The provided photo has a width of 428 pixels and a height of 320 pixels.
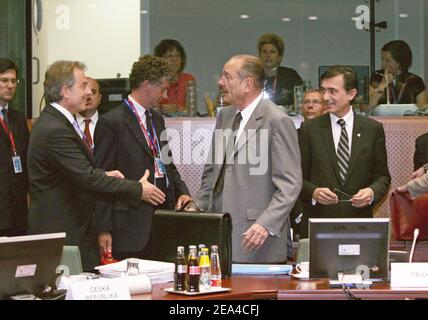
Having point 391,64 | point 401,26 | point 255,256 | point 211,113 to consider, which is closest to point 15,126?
point 211,113

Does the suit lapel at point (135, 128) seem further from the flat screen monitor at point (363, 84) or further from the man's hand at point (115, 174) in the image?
the flat screen monitor at point (363, 84)

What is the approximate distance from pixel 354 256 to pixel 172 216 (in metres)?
1.00

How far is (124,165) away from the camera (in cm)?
578

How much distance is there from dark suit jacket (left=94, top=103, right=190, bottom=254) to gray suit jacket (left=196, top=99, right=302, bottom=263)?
718 mm

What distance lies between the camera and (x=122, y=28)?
8.80 meters

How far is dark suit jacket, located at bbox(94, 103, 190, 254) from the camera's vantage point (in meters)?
5.70

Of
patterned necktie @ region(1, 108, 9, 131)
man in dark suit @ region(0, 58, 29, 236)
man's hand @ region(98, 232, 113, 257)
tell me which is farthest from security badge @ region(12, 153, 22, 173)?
man's hand @ region(98, 232, 113, 257)

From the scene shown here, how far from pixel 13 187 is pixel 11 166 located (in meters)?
0.15

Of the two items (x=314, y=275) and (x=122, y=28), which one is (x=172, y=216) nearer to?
(x=314, y=275)

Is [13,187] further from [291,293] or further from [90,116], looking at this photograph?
[291,293]

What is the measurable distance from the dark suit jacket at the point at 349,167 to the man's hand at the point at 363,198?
115mm

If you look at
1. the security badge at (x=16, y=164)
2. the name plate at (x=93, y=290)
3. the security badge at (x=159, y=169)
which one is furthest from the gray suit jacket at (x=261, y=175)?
the security badge at (x=16, y=164)

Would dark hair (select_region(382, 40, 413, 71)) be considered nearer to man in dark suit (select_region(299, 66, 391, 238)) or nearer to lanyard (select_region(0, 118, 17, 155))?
man in dark suit (select_region(299, 66, 391, 238))

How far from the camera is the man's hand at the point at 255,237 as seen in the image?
4828 mm
